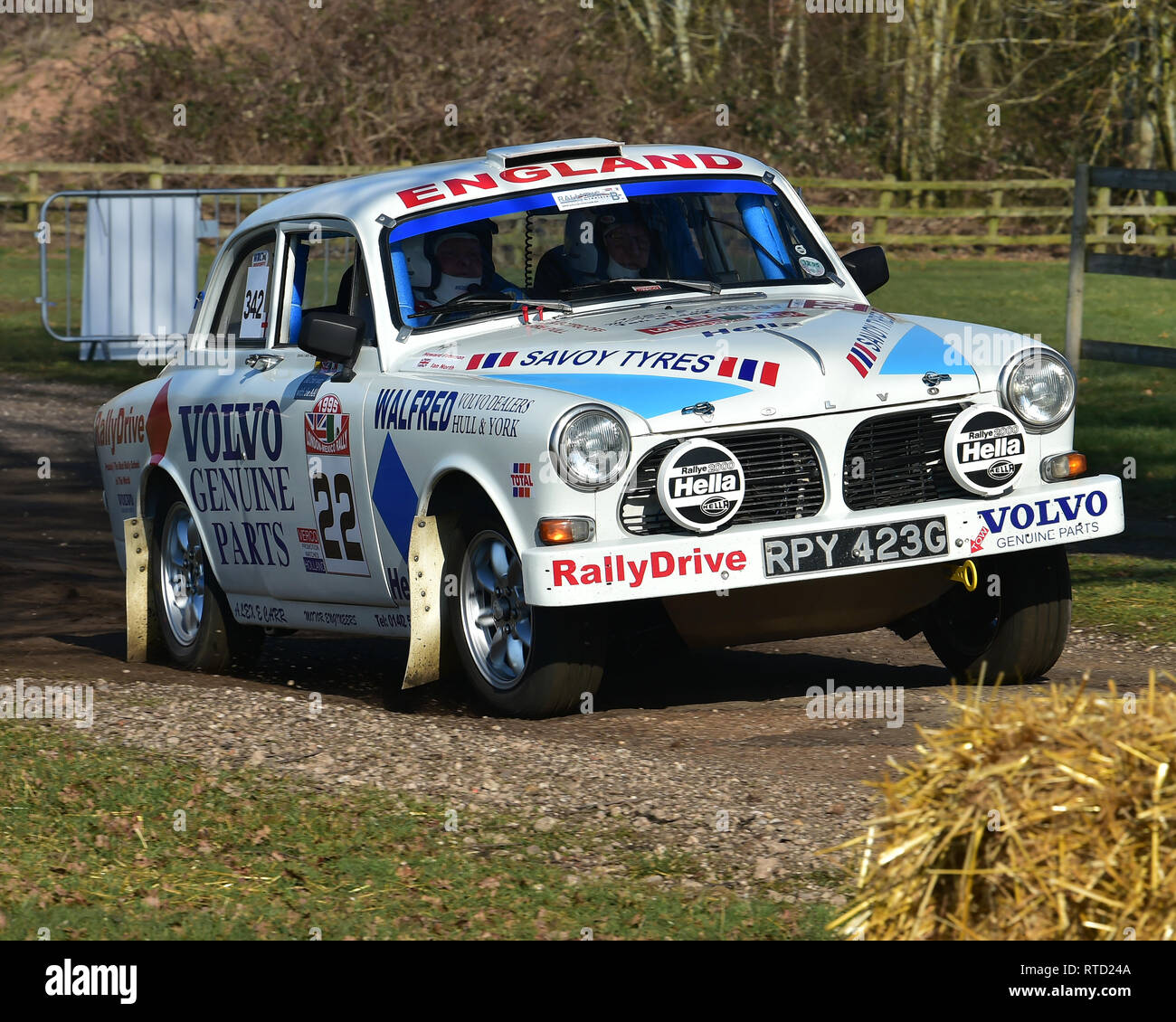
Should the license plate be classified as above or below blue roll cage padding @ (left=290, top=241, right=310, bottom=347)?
below

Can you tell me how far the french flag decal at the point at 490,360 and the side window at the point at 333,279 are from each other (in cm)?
63

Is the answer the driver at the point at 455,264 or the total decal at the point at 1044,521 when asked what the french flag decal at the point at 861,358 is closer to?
the total decal at the point at 1044,521

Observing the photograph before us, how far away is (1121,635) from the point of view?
9.12 metres

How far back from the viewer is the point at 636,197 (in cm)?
816

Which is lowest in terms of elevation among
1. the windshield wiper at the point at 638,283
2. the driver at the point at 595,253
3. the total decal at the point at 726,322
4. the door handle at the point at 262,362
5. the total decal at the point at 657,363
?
the door handle at the point at 262,362

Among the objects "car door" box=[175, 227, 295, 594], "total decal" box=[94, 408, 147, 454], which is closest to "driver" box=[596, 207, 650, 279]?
"car door" box=[175, 227, 295, 594]

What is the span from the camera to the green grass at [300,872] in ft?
15.6

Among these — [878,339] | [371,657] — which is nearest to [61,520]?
[371,657]

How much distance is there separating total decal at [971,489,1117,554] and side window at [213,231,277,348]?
340 cm

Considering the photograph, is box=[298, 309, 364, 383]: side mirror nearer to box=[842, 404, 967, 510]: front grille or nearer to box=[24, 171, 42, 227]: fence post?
box=[842, 404, 967, 510]: front grille

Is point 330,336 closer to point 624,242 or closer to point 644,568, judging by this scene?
point 624,242

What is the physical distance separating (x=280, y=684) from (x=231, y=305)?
1724 millimetres

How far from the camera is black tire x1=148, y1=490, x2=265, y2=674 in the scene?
9.15 meters
